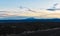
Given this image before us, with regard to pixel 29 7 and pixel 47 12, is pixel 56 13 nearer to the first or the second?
pixel 47 12

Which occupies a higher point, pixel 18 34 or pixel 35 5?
pixel 35 5

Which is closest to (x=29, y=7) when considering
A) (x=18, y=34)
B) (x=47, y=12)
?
(x=47, y=12)

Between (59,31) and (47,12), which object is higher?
(47,12)

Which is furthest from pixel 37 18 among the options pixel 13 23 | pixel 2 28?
pixel 2 28

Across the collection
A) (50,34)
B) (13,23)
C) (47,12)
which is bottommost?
(50,34)

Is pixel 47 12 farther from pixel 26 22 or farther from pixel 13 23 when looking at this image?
pixel 13 23

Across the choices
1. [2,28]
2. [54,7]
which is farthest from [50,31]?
[2,28]
